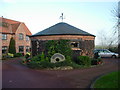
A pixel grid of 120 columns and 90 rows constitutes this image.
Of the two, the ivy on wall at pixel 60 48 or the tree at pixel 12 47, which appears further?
the tree at pixel 12 47

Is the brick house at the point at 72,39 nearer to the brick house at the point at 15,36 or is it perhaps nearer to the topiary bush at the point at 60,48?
the topiary bush at the point at 60,48

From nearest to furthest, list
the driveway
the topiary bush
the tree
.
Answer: the driveway < the topiary bush < the tree

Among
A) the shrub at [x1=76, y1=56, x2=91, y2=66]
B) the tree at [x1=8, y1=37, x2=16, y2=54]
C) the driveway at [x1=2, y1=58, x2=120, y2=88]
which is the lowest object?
the driveway at [x1=2, y1=58, x2=120, y2=88]

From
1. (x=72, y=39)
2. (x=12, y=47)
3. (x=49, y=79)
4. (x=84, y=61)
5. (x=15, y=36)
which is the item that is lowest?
(x=49, y=79)

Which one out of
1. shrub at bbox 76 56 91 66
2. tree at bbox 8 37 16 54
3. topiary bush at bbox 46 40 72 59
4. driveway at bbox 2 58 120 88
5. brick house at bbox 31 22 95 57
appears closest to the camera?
driveway at bbox 2 58 120 88

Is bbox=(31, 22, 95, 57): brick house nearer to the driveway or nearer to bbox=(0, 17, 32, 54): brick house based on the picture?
the driveway

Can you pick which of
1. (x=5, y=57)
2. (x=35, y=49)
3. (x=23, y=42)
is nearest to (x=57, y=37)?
(x=35, y=49)

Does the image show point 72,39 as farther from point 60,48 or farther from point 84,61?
point 84,61

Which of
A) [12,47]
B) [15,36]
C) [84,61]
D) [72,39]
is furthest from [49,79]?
[15,36]

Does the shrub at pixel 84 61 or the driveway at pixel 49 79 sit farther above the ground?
the shrub at pixel 84 61

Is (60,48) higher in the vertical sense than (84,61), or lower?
higher

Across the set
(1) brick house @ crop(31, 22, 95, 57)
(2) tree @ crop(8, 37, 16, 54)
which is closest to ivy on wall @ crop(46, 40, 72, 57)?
(1) brick house @ crop(31, 22, 95, 57)

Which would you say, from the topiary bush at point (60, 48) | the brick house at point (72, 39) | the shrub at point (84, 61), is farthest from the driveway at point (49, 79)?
the brick house at point (72, 39)

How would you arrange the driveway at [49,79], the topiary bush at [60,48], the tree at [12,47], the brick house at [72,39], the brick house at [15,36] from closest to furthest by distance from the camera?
the driveway at [49,79] < the topiary bush at [60,48] < the brick house at [72,39] < the brick house at [15,36] < the tree at [12,47]
